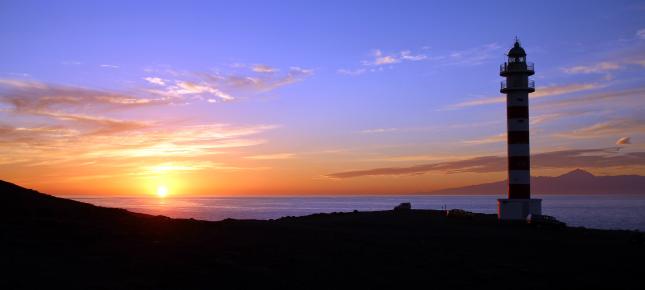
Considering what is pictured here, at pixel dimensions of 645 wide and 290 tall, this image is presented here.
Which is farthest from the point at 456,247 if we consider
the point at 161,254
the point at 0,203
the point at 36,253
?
the point at 0,203

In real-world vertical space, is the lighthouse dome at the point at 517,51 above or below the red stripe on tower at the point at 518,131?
above

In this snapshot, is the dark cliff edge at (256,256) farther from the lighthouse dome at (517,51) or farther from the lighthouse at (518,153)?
the lighthouse dome at (517,51)

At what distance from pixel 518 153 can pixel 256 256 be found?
35.6 m

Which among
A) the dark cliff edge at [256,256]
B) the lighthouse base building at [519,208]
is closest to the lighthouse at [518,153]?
the lighthouse base building at [519,208]

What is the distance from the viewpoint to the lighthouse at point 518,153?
175 ft

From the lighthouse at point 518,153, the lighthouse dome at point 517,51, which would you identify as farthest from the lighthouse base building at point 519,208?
the lighthouse dome at point 517,51

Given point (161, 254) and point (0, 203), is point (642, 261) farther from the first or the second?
point (0, 203)

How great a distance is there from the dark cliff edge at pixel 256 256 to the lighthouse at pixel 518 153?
16.1 metres

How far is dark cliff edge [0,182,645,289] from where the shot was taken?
20.3 meters

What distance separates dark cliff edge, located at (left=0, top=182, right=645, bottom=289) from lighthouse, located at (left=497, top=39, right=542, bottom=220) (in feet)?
52.9

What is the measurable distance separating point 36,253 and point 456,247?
21.0 m

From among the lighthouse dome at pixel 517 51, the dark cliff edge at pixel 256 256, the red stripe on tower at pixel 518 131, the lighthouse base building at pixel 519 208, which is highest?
the lighthouse dome at pixel 517 51

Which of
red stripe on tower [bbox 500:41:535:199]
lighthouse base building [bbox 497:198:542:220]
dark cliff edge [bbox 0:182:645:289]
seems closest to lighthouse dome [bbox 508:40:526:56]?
red stripe on tower [bbox 500:41:535:199]

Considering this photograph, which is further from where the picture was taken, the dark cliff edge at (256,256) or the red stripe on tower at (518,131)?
the red stripe on tower at (518,131)
